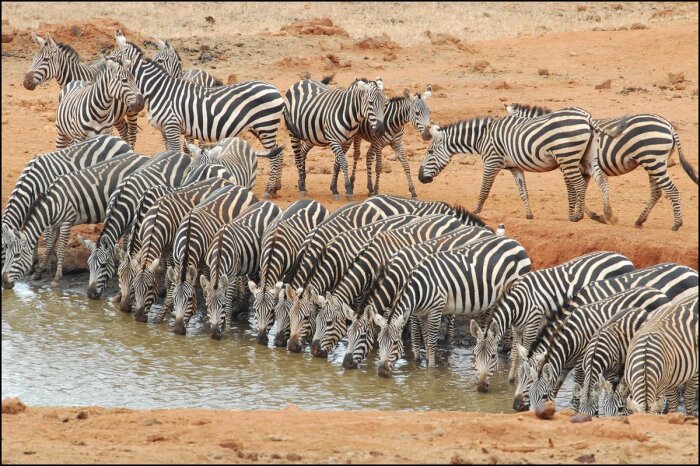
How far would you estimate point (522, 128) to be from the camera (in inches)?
682

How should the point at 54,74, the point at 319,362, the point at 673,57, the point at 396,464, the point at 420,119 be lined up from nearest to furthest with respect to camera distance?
1. the point at 396,464
2. the point at 319,362
3. the point at 420,119
4. the point at 54,74
5. the point at 673,57

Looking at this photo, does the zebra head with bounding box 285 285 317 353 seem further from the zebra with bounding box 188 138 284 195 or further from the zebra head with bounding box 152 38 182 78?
the zebra head with bounding box 152 38 182 78

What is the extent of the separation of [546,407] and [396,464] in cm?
227

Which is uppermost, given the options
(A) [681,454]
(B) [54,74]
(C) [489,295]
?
(B) [54,74]

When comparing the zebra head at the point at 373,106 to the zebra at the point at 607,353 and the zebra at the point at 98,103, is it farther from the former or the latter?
the zebra at the point at 607,353

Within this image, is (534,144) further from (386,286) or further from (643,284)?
(643,284)

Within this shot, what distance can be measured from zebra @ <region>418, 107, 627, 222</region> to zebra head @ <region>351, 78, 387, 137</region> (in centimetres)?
116

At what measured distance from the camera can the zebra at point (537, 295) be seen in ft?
41.7

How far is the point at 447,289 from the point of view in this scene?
13.1 metres

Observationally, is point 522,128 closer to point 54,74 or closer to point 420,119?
point 420,119

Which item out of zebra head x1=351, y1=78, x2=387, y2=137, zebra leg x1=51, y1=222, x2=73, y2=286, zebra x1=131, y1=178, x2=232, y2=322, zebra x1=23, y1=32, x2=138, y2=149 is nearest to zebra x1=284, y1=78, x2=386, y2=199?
zebra head x1=351, y1=78, x2=387, y2=137

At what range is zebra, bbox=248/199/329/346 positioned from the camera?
1373cm

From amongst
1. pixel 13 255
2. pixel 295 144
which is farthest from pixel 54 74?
pixel 13 255

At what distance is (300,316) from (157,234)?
A: 2632 mm
